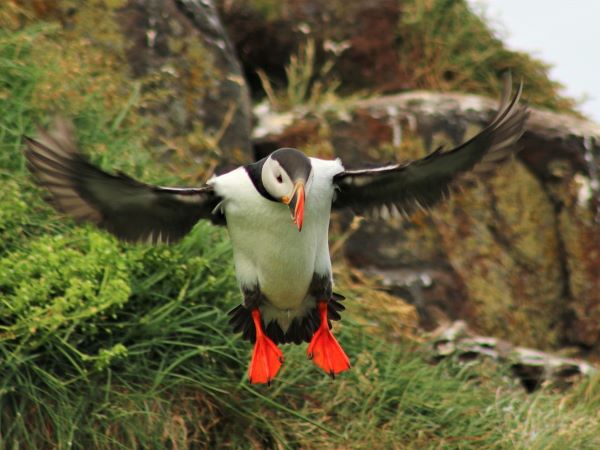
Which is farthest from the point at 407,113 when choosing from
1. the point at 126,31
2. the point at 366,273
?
the point at 126,31

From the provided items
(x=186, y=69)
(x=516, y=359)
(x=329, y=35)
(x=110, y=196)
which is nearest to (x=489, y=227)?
(x=516, y=359)

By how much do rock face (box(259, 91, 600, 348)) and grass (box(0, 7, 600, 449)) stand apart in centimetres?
141

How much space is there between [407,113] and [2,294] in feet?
11.2

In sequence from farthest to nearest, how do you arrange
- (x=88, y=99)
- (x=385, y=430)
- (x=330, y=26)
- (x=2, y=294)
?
1. (x=330, y=26)
2. (x=88, y=99)
3. (x=385, y=430)
4. (x=2, y=294)

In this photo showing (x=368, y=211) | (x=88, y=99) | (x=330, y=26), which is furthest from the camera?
(x=330, y=26)

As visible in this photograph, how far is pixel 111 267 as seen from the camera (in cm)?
395

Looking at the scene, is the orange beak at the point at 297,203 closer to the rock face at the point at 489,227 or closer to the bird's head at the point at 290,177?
the bird's head at the point at 290,177

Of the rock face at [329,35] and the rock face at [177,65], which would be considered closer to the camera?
the rock face at [177,65]

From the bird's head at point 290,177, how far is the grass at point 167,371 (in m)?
1.03

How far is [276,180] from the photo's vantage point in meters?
3.00

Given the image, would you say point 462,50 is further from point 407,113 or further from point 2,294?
point 2,294

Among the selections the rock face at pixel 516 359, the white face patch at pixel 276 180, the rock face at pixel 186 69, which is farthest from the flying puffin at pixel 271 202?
the rock face at pixel 186 69

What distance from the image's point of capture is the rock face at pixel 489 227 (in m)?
6.20

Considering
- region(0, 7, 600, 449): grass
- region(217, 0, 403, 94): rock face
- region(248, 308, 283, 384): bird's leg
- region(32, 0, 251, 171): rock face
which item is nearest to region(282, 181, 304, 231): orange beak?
region(248, 308, 283, 384): bird's leg
